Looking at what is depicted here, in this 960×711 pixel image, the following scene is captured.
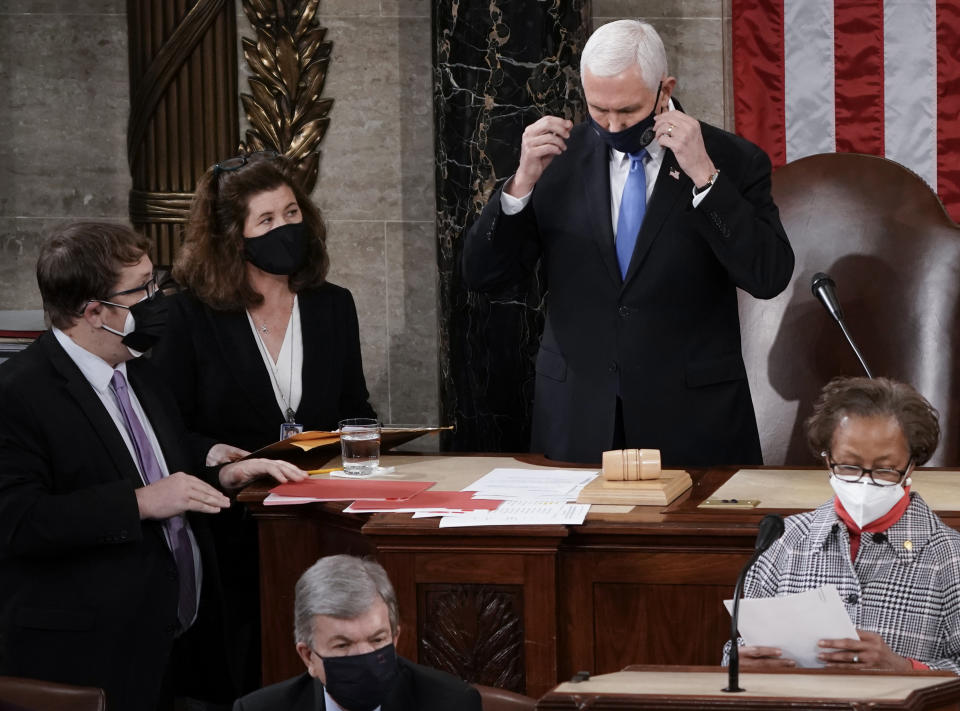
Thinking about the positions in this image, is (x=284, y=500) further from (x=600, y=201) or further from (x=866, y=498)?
(x=866, y=498)

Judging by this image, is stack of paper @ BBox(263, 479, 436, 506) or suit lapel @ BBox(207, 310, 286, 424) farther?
suit lapel @ BBox(207, 310, 286, 424)

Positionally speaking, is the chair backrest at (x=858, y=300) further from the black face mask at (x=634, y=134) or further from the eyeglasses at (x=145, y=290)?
the eyeglasses at (x=145, y=290)

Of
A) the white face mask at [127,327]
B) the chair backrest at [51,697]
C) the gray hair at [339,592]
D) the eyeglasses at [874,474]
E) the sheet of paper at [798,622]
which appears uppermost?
the white face mask at [127,327]

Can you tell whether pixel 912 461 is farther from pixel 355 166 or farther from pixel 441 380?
pixel 355 166

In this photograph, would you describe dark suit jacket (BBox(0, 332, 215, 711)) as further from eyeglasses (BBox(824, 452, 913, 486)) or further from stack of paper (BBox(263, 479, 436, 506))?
eyeglasses (BBox(824, 452, 913, 486))

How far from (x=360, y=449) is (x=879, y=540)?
4.52 ft


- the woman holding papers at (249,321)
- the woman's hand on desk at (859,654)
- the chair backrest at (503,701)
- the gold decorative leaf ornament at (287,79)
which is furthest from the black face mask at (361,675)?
the gold decorative leaf ornament at (287,79)

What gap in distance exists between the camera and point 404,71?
5609 mm

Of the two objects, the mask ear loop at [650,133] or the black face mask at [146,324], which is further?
the mask ear loop at [650,133]

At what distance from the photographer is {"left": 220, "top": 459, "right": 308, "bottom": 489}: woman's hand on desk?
3465 mm

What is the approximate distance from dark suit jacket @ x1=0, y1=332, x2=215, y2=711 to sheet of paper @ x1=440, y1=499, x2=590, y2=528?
723mm

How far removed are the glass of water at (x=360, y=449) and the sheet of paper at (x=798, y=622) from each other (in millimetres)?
1321

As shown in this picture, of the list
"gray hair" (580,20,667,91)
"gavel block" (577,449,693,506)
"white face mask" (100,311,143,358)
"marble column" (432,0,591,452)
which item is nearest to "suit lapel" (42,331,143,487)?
"white face mask" (100,311,143,358)

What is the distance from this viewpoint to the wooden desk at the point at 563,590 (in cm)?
299
